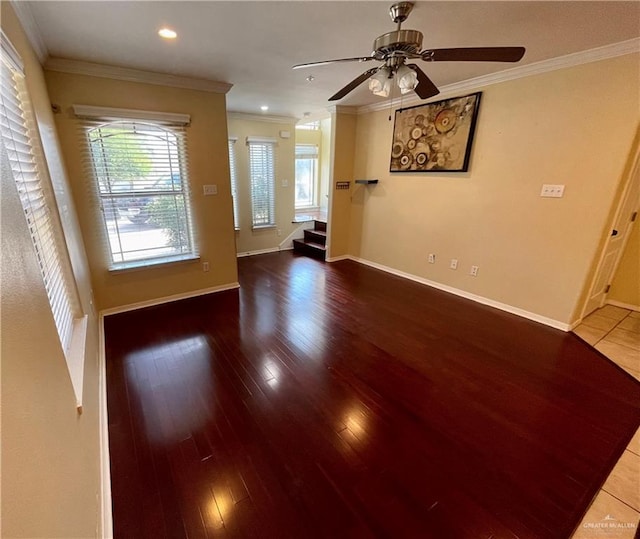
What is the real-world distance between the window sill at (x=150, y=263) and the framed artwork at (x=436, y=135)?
10.2 feet

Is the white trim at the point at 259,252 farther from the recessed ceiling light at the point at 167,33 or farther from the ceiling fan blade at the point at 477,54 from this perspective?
the ceiling fan blade at the point at 477,54

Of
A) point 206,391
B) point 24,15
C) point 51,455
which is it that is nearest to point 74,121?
point 24,15

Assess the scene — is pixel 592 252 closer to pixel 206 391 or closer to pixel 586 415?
pixel 586 415

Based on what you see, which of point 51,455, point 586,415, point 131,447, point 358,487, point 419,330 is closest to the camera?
point 51,455

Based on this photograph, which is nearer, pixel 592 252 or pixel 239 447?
pixel 239 447

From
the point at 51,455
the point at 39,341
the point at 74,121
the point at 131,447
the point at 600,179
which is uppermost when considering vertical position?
the point at 74,121

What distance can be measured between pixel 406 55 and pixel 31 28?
242cm

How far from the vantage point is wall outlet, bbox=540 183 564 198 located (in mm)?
2782

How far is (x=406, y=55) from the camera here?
1.71m

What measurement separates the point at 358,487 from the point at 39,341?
4.84 ft

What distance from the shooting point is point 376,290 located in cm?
395

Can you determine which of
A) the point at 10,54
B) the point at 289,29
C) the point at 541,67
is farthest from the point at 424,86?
the point at 10,54

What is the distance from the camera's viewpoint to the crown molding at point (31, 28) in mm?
1654

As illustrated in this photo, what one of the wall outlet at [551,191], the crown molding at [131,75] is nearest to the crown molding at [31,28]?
the crown molding at [131,75]
